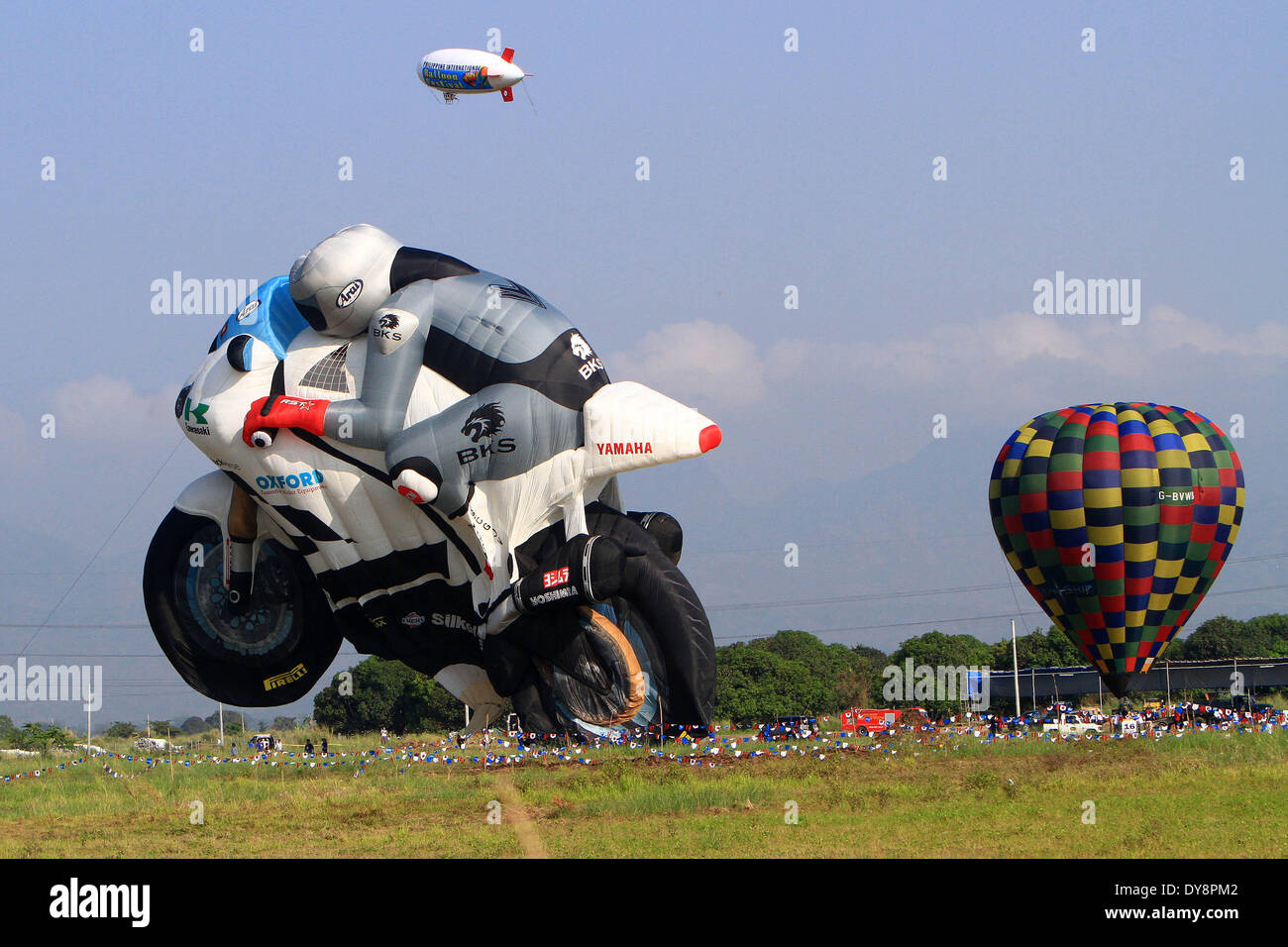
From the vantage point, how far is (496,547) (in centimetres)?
2653

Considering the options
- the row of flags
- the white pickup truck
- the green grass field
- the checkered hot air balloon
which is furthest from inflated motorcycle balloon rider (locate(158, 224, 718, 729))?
the checkered hot air balloon

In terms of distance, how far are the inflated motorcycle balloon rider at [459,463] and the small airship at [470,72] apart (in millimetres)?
18399

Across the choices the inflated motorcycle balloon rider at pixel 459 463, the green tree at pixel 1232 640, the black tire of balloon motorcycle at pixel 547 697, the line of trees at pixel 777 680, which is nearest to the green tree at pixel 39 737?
the line of trees at pixel 777 680

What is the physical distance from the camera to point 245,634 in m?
30.3

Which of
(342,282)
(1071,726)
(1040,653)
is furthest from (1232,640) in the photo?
(342,282)

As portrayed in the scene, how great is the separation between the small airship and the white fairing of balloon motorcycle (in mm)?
19391

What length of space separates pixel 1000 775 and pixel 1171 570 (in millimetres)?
19271

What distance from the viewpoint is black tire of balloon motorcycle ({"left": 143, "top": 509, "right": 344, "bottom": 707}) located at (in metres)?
30.3

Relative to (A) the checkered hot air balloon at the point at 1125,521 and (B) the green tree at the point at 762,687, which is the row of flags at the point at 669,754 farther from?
(B) the green tree at the point at 762,687

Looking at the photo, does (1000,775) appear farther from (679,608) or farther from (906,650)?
(906,650)

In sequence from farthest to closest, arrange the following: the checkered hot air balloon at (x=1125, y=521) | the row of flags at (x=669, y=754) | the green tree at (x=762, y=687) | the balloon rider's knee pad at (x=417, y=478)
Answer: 1. the green tree at (x=762, y=687)
2. the checkered hot air balloon at (x=1125, y=521)
3. the balloon rider's knee pad at (x=417, y=478)
4. the row of flags at (x=669, y=754)

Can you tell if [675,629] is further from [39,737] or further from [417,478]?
[39,737]

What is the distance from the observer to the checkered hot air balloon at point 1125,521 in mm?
37469
